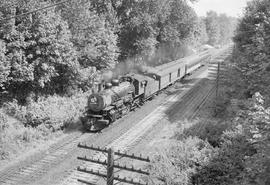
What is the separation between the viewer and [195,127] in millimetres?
21656

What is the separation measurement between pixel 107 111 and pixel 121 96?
7.49 feet

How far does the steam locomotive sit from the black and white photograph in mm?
92

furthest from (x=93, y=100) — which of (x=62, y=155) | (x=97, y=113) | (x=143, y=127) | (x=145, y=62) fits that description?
(x=145, y=62)

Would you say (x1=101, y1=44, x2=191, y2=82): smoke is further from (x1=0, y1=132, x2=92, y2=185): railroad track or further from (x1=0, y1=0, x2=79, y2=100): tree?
(x1=0, y1=132, x2=92, y2=185): railroad track

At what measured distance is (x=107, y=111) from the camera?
22859 mm

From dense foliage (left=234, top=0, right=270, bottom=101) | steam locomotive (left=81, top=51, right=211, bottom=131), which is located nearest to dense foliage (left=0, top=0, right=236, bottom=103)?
steam locomotive (left=81, top=51, right=211, bottom=131)

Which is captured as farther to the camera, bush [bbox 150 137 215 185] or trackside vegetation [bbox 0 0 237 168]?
trackside vegetation [bbox 0 0 237 168]

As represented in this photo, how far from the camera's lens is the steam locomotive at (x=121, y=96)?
73.7 feet

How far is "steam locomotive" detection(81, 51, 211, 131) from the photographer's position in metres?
22.5

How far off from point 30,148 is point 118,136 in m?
5.98

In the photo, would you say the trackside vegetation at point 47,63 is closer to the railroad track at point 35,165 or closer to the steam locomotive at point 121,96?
the railroad track at point 35,165

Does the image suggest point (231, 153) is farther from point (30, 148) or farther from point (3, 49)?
point (3, 49)

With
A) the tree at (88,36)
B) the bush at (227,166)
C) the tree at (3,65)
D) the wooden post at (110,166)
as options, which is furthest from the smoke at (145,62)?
the wooden post at (110,166)

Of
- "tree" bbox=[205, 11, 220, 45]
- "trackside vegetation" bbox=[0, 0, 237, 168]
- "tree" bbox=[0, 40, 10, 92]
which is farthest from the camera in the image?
"tree" bbox=[205, 11, 220, 45]
